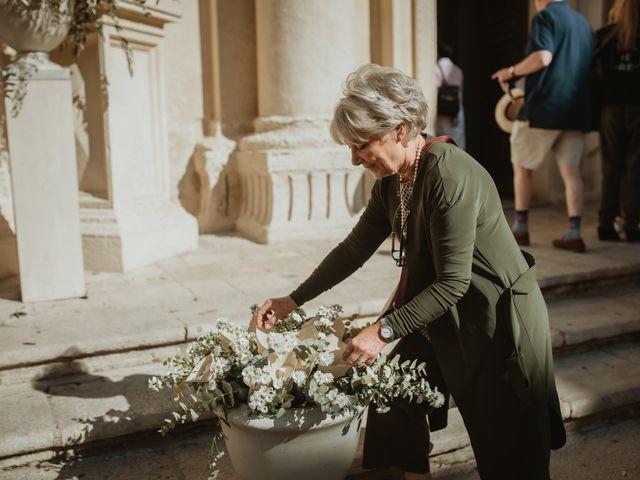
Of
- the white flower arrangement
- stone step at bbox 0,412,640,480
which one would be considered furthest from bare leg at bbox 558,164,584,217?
the white flower arrangement

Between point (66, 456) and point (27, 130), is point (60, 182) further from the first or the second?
point (66, 456)

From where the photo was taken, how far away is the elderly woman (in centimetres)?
211

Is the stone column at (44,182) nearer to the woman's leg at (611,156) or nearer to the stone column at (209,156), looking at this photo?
the stone column at (209,156)

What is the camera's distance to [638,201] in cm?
527

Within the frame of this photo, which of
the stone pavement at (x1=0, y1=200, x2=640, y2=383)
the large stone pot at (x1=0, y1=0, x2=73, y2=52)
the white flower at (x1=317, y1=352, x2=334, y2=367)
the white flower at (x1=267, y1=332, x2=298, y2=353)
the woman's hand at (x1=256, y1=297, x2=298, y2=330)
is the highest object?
the large stone pot at (x1=0, y1=0, x2=73, y2=52)

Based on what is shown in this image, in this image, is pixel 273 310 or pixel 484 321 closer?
pixel 484 321

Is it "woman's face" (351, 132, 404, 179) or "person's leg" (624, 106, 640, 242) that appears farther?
"person's leg" (624, 106, 640, 242)

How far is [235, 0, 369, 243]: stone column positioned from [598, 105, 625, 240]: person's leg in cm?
190

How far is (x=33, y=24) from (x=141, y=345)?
1.80 m

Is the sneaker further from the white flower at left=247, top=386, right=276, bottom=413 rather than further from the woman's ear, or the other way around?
the white flower at left=247, top=386, right=276, bottom=413

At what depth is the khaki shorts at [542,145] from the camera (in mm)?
4973

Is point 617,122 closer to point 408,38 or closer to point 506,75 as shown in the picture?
point 506,75

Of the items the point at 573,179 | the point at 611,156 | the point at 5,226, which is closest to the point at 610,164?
the point at 611,156

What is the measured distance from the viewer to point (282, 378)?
2129 millimetres
